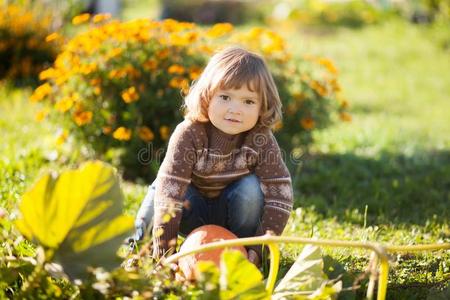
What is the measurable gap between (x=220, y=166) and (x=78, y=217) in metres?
0.92

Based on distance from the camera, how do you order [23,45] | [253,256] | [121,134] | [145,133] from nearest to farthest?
[253,256], [121,134], [145,133], [23,45]

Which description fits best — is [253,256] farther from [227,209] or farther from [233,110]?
[233,110]

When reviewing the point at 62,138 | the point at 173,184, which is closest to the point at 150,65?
the point at 62,138

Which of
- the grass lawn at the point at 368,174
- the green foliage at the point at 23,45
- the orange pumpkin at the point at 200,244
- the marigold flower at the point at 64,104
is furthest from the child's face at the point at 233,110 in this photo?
the green foliage at the point at 23,45

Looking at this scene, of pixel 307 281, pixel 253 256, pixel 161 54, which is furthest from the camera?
pixel 161 54

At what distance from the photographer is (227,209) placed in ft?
9.04

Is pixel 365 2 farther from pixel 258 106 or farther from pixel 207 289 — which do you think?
pixel 207 289

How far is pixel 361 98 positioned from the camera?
7.83 meters

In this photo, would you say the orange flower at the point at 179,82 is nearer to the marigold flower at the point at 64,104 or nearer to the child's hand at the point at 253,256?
the marigold flower at the point at 64,104

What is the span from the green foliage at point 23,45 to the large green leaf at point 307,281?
17.1 ft

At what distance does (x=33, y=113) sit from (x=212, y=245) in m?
4.01

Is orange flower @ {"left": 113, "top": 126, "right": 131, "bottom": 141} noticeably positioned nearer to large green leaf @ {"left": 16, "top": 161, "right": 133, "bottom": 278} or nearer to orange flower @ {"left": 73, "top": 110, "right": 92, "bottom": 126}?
orange flower @ {"left": 73, "top": 110, "right": 92, "bottom": 126}

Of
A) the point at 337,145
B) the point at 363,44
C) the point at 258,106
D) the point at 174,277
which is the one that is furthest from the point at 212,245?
the point at 363,44

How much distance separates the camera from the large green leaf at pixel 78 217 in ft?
Result: 6.10
